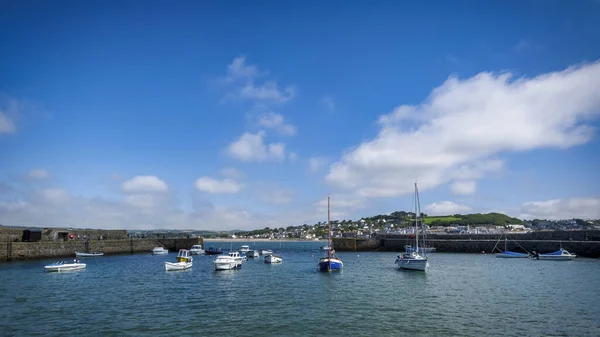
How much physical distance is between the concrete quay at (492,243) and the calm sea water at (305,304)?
31.2 metres

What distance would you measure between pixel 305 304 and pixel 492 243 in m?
77.9

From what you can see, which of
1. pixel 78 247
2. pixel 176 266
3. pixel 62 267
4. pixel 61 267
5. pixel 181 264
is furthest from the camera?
pixel 78 247

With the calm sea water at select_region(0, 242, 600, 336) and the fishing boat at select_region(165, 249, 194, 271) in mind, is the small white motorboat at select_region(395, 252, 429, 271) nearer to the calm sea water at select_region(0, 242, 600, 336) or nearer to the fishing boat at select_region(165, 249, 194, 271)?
the calm sea water at select_region(0, 242, 600, 336)

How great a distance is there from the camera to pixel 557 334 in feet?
74.6

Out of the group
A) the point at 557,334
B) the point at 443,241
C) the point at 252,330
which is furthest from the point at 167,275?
the point at 443,241

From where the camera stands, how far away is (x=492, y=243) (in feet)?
306

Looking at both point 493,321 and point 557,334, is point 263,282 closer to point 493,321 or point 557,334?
point 493,321

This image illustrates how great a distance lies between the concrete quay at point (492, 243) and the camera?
3061 inches

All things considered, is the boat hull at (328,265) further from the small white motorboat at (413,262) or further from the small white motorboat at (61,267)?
the small white motorboat at (61,267)

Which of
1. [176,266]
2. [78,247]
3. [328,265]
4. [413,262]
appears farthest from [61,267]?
[413,262]

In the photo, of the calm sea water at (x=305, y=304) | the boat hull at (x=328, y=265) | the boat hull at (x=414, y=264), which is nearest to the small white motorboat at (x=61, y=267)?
Answer: the calm sea water at (x=305, y=304)

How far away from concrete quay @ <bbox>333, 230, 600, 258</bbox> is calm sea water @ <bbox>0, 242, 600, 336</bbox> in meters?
31.2

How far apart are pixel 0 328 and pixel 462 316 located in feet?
104

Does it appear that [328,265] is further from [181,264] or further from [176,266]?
[176,266]
